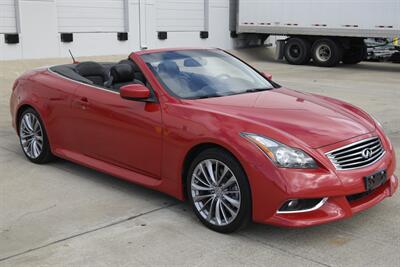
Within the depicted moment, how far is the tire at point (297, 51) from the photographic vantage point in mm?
21680

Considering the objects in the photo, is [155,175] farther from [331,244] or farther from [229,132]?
[331,244]

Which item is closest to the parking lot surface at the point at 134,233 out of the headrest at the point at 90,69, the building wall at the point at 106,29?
the headrest at the point at 90,69

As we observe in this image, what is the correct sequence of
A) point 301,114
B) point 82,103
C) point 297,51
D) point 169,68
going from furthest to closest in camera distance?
point 297,51 → point 82,103 → point 169,68 → point 301,114

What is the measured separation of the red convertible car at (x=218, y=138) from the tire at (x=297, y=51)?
16.4 metres

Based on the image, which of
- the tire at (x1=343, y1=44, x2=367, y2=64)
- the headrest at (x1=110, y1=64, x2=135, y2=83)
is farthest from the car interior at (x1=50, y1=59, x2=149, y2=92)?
the tire at (x1=343, y1=44, x2=367, y2=64)

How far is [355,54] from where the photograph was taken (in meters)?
21.7

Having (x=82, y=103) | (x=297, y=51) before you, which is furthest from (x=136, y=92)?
(x=297, y=51)

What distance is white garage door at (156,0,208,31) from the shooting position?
850 inches

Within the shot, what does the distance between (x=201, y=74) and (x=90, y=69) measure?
62.3 inches

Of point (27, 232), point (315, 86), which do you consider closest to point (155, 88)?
point (27, 232)

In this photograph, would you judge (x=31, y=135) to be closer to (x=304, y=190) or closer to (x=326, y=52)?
(x=304, y=190)

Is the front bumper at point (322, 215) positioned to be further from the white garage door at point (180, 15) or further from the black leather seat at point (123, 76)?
the white garage door at point (180, 15)

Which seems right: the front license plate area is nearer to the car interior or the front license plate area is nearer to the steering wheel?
the steering wheel

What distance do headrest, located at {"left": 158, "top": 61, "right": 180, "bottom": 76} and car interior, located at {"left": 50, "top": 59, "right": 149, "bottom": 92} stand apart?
198 mm
